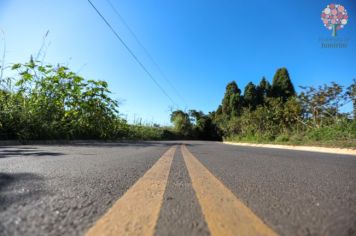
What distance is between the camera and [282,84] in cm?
4531

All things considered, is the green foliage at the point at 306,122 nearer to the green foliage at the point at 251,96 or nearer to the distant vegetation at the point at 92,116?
the distant vegetation at the point at 92,116

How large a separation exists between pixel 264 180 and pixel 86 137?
14901 millimetres

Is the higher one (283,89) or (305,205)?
(283,89)

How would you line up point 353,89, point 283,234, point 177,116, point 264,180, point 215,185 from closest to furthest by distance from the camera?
point 283,234 < point 215,185 < point 264,180 < point 353,89 < point 177,116

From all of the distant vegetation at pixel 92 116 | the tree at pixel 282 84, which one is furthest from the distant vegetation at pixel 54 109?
the tree at pixel 282 84

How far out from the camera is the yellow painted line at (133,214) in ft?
3.92

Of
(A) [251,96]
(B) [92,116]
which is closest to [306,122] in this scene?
(B) [92,116]

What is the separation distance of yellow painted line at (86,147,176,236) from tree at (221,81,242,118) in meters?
48.5

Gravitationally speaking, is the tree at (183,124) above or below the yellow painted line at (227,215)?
above

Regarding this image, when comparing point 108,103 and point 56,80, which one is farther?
point 108,103

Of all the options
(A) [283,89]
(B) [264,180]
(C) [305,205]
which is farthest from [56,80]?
(A) [283,89]

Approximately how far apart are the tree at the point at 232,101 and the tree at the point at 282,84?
6.46 metres

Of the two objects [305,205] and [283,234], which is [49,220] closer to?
[283,234]

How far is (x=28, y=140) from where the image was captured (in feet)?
35.1
